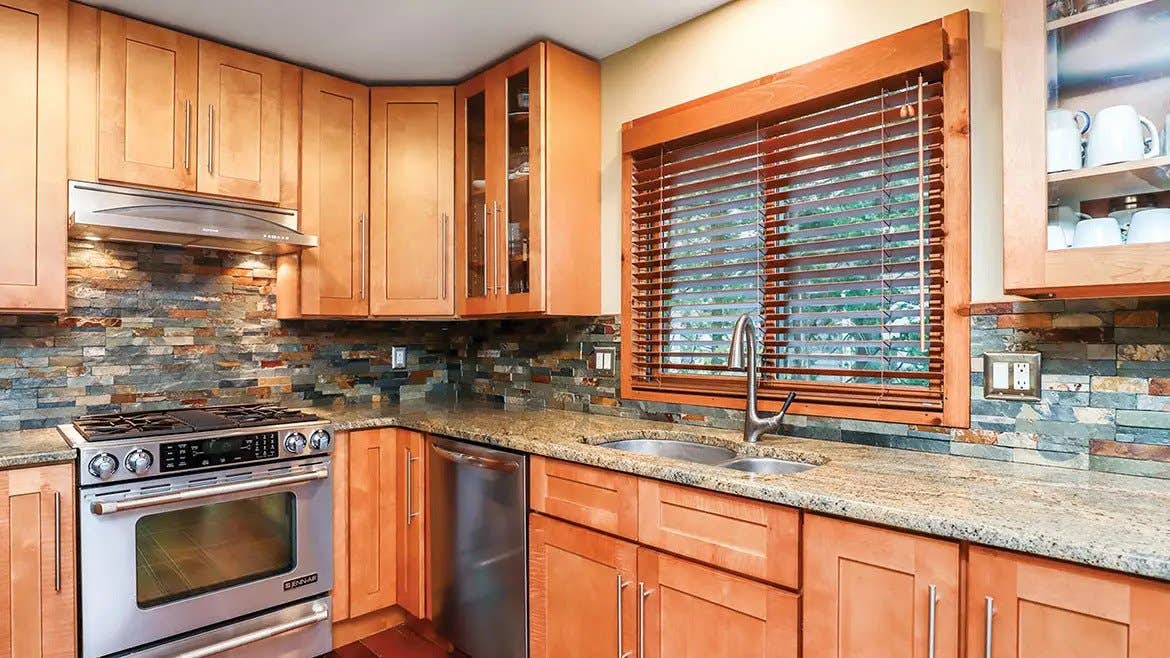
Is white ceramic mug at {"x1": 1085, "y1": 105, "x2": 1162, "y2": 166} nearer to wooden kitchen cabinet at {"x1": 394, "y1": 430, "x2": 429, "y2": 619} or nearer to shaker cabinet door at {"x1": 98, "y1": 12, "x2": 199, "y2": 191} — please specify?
wooden kitchen cabinet at {"x1": 394, "y1": 430, "x2": 429, "y2": 619}

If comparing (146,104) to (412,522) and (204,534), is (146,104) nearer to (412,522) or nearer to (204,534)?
(204,534)

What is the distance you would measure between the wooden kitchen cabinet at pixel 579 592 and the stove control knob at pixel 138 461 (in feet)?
3.94

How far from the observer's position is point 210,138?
2.45 m

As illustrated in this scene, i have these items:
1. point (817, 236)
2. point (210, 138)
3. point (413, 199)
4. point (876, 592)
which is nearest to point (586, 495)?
point (876, 592)

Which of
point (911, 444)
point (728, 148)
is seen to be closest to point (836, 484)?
point (911, 444)

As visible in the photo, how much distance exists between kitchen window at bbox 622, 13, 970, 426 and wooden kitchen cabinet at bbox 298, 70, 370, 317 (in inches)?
47.3

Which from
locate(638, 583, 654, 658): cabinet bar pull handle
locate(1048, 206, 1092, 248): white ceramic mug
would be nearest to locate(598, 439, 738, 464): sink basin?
locate(638, 583, 654, 658): cabinet bar pull handle

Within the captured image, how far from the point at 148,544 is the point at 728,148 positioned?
7.63 feet

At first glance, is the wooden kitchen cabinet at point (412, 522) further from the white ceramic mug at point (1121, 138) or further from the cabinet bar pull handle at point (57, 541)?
the white ceramic mug at point (1121, 138)

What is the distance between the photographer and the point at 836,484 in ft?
4.70

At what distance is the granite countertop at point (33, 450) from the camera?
5.92ft

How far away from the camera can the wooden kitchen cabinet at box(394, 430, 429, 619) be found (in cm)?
250

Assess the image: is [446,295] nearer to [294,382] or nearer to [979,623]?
[294,382]

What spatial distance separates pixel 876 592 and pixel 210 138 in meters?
2.65
